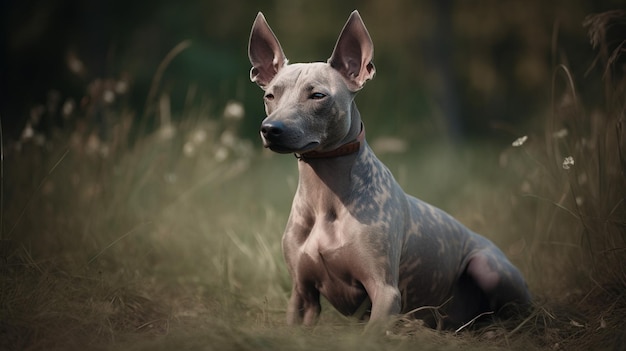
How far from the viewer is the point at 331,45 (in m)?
18.0

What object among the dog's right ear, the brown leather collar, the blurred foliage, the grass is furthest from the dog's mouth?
the blurred foliage

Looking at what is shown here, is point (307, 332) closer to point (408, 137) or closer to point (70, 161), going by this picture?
point (70, 161)

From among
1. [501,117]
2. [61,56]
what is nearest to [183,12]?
[61,56]

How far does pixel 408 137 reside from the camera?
11.8 meters

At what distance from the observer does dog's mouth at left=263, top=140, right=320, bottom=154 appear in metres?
3.19

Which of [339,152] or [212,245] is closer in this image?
[339,152]

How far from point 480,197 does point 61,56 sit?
32.4 ft

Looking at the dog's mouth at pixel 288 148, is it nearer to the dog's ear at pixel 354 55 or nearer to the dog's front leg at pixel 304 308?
the dog's ear at pixel 354 55

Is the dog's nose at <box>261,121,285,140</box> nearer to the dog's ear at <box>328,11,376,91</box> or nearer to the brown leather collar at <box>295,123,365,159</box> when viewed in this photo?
the brown leather collar at <box>295,123,365,159</box>

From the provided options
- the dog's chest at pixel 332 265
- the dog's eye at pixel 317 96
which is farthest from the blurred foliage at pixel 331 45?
the dog's eye at pixel 317 96

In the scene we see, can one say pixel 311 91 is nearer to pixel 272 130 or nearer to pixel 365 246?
pixel 272 130

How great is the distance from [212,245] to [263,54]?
7.29ft

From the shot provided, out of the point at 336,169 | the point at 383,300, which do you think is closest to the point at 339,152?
the point at 336,169

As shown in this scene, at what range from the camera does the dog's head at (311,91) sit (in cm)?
323
